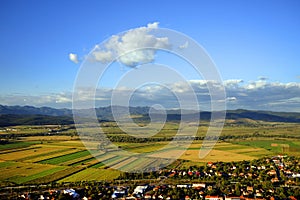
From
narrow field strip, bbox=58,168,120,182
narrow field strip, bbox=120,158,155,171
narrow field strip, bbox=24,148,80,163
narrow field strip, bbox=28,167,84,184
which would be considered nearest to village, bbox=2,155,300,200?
narrow field strip, bbox=120,158,155,171

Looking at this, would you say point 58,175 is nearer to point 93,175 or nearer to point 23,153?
point 93,175

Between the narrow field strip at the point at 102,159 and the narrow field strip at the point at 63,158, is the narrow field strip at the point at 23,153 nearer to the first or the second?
the narrow field strip at the point at 63,158

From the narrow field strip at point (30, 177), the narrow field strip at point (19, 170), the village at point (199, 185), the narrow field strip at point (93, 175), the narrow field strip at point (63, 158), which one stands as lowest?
the village at point (199, 185)

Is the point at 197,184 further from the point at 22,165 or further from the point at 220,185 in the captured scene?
the point at 22,165

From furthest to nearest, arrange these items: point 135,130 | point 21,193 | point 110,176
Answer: point 135,130 → point 110,176 → point 21,193

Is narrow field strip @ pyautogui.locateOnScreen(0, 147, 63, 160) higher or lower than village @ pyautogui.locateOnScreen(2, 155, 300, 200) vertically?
higher

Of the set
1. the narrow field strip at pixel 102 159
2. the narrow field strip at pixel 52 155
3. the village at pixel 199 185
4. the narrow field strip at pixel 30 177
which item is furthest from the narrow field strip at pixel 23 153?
the village at pixel 199 185

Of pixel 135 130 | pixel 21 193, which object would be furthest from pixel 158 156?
pixel 21 193

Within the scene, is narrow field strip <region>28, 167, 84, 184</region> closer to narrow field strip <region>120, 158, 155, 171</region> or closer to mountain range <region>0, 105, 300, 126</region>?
narrow field strip <region>120, 158, 155, 171</region>

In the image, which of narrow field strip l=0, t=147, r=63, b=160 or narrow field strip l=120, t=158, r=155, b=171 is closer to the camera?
narrow field strip l=120, t=158, r=155, b=171

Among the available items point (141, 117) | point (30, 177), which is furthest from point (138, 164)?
point (141, 117)

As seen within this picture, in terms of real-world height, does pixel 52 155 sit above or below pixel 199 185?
above
